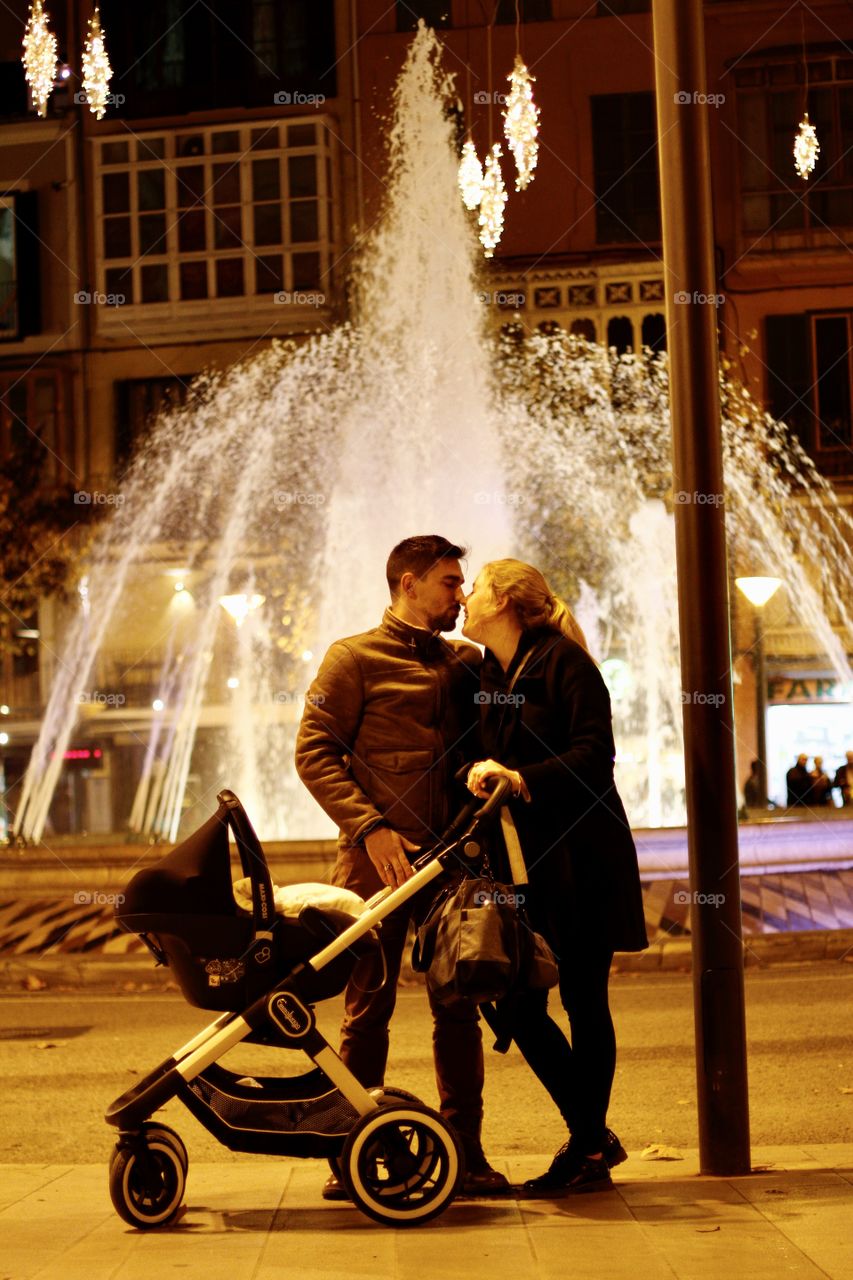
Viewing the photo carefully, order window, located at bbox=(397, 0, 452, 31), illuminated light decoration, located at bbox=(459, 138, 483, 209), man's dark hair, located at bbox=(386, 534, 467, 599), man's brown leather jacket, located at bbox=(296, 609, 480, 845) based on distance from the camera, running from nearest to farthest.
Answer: man's brown leather jacket, located at bbox=(296, 609, 480, 845), man's dark hair, located at bbox=(386, 534, 467, 599), illuminated light decoration, located at bbox=(459, 138, 483, 209), window, located at bbox=(397, 0, 452, 31)

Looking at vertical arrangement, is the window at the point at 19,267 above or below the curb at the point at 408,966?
above

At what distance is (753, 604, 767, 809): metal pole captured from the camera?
Result: 84.9ft

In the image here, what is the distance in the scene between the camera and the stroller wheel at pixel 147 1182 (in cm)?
455

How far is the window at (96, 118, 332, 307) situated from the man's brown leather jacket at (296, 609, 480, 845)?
1029 inches

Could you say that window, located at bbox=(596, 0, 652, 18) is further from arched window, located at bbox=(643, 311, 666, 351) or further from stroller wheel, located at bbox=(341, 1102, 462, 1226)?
stroller wheel, located at bbox=(341, 1102, 462, 1226)

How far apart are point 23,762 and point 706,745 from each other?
28971mm

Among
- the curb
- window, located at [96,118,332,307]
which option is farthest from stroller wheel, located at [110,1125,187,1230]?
window, located at [96,118,332,307]

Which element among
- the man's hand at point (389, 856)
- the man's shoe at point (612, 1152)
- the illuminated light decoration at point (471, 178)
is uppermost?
the illuminated light decoration at point (471, 178)

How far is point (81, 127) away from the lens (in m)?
33.2

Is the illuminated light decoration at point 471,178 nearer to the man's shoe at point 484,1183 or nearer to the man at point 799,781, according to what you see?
the man at point 799,781

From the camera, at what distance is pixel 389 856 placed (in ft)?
15.9

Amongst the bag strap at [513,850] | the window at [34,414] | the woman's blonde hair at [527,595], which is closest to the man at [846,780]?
the window at [34,414]

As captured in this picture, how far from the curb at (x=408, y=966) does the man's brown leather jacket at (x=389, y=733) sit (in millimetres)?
5946

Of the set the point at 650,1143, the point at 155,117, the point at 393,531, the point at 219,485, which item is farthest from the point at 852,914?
the point at 155,117
